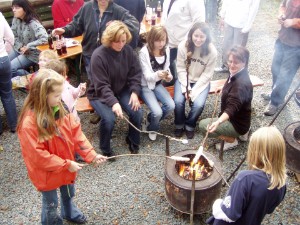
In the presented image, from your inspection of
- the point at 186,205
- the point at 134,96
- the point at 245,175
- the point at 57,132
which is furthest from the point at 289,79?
the point at 57,132

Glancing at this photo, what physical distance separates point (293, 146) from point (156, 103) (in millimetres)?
1975

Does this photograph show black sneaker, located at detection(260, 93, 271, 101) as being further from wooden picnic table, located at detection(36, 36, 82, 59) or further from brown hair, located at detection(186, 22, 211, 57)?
wooden picnic table, located at detection(36, 36, 82, 59)

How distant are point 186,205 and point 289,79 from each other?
3.03 meters

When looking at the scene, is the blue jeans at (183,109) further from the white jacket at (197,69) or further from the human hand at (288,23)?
the human hand at (288,23)

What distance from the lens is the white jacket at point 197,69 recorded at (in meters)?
5.09

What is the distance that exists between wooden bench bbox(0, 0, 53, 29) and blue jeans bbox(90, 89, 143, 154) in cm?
395

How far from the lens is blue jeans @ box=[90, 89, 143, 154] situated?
15.1 ft

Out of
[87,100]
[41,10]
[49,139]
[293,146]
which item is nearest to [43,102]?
[49,139]

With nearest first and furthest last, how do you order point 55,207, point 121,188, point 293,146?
1. point 55,207
2. point 293,146
3. point 121,188

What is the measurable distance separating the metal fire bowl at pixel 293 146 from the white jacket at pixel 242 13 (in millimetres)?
2508

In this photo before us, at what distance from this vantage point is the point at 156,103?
5.08 metres

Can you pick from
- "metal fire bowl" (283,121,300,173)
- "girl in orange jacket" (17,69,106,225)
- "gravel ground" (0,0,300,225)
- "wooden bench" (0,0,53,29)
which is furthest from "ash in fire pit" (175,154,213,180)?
"wooden bench" (0,0,53,29)

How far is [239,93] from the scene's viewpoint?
4.43 metres

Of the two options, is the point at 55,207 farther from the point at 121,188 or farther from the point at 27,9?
the point at 27,9
